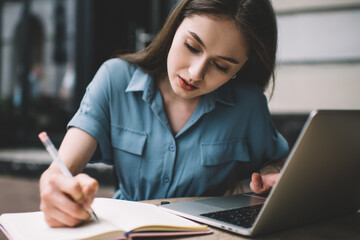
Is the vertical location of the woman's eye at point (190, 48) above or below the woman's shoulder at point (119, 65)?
above

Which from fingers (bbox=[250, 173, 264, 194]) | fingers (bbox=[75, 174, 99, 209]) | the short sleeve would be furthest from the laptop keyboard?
the short sleeve

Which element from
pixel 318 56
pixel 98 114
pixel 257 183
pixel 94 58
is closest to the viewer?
pixel 257 183

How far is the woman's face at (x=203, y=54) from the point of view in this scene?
1.06m

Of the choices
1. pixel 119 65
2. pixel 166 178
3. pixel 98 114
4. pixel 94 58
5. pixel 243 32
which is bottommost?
pixel 94 58

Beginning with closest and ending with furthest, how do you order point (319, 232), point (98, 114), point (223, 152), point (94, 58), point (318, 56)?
1. point (319, 232)
2. point (98, 114)
3. point (223, 152)
4. point (318, 56)
5. point (94, 58)

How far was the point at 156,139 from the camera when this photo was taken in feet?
4.10

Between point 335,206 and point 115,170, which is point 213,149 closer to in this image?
point 115,170

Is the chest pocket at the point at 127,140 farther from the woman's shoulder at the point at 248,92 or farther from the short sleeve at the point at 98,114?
the woman's shoulder at the point at 248,92

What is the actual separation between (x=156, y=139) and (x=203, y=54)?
34 cm

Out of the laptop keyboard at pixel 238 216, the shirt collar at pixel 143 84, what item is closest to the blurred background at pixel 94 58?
the shirt collar at pixel 143 84

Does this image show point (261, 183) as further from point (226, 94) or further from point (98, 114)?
point (98, 114)

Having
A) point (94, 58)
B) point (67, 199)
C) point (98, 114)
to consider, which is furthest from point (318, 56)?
point (67, 199)

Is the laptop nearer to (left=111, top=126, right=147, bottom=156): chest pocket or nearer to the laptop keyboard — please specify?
the laptop keyboard

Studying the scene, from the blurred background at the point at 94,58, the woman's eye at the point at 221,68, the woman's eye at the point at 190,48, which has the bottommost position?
the blurred background at the point at 94,58
